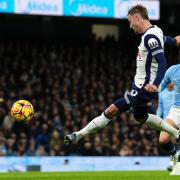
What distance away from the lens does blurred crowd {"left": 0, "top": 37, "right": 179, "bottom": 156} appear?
64.5 ft

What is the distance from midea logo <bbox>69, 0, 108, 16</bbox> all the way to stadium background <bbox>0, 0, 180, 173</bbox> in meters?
2.99

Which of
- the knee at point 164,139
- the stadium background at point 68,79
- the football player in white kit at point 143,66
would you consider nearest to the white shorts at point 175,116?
the knee at point 164,139

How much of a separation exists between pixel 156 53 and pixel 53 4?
10255 millimetres

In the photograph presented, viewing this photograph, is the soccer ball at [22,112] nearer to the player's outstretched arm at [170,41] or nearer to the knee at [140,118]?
the knee at [140,118]

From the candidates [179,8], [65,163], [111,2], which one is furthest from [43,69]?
[179,8]

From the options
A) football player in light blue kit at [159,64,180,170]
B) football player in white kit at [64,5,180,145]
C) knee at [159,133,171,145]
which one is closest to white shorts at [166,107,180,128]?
football player in light blue kit at [159,64,180,170]

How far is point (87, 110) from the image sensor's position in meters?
21.8

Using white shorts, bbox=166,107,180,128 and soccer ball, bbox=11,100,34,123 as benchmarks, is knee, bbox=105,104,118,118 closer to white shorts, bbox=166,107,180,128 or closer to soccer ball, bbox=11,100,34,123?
soccer ball, bbox=11,100,34,123

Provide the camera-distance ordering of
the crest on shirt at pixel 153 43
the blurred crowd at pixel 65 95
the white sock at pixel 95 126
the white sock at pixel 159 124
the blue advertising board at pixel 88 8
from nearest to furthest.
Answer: the crest on shirt at pixel 153 43 < the white sock at pixel 95 126 < the white sock at pixel 159 124 < the blurred crowd at pixel 65 95 < the blue advertising board at pixel 88 8

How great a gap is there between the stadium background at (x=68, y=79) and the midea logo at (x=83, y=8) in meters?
2.99

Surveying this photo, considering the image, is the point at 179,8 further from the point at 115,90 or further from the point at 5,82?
the point at 5,82

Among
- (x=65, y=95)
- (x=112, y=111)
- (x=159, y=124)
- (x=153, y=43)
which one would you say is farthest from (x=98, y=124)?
(x=65, y=95)

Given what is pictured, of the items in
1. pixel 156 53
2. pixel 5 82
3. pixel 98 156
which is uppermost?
pixel 156 53

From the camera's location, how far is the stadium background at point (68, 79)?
1973cm
